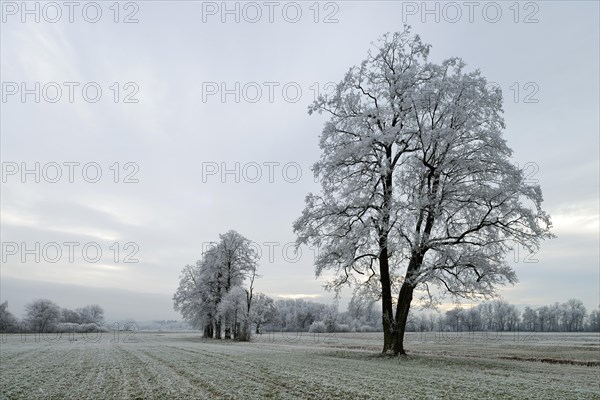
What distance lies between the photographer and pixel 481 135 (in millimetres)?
21781

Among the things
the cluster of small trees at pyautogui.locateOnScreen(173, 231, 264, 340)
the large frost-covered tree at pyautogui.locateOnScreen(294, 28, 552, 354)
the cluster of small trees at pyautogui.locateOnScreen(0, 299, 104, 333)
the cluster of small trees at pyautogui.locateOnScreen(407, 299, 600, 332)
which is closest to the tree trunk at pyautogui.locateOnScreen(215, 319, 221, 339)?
the cluster of small trees at pyautogui.locateOnScreen(173, 231, 264, 340)

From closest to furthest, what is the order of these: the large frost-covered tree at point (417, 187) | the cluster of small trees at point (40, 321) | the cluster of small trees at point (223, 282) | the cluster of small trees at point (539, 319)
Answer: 1. the large frost-covered tree at point (417, 187)
2. the cluster of small trees at point (223, 282)
3. the cluster of small trees at point (40, 321)
4. the cluster of small trees at point (539, 319)

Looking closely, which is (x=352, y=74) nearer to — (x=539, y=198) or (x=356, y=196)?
(x=356, y=196)

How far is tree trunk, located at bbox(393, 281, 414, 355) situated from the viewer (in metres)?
23.8

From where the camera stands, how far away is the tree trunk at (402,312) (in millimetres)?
23781

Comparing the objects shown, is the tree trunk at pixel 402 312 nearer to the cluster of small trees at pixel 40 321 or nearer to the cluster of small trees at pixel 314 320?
the cluster of small trees at pixel 314 320

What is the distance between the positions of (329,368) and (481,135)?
44.3 ft

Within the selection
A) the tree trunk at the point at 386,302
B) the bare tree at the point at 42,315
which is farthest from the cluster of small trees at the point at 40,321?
the tree trunk at the point at 386,302

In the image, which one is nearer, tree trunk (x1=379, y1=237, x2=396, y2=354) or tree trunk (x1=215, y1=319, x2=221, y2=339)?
tree trunk (x1=379, y1=237, x2=396, y2=354)

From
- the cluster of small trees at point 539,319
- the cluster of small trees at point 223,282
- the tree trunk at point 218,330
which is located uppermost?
the cluster of small trees at point 223,282

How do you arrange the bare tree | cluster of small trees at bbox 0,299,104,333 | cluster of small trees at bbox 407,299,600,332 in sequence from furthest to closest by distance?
cluster of small trees at bbox 407,299,600,332 < the bare tree < cluster of small trees at bbox 0,299,104,333

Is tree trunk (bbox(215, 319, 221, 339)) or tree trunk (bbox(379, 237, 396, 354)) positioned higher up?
tree trunk (bbox(379, 237, 396, 354))

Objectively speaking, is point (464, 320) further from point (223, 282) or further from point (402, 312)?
point (402, 312)

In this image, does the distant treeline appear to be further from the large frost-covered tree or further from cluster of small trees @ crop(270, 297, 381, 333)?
the large frost-covered tree
